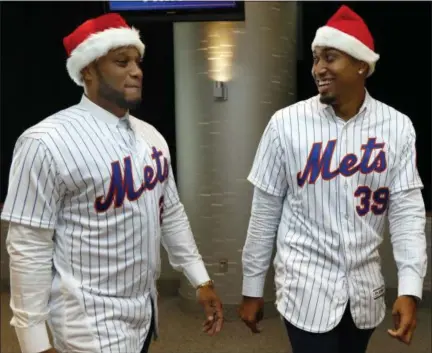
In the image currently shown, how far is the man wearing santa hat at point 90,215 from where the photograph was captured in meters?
1.65

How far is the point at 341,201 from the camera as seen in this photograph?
1979mm

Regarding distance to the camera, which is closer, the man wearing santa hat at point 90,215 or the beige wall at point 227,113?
the man wearing santa hat at point 90,215

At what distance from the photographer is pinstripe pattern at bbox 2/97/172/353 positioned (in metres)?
1.64

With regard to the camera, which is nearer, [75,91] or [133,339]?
[133,339]

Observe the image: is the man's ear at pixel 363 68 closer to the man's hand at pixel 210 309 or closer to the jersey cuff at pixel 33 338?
the man's hand at pixel 210 309

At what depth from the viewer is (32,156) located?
5.33ft

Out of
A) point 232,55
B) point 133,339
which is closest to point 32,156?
point 133,339

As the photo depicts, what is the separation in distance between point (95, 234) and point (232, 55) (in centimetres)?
281

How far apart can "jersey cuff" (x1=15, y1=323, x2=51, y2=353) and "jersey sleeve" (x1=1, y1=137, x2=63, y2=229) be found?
0.29 meters

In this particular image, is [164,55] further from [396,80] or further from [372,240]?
[372,240]

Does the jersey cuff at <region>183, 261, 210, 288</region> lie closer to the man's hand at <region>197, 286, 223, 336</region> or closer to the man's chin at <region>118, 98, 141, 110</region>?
the man's hand at <region>197, 286, 223, 336</region>

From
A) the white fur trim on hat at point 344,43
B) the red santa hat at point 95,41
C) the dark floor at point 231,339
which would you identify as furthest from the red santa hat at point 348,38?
the dark floor at point 231,339

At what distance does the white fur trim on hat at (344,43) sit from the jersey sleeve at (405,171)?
30cm

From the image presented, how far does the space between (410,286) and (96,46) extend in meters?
1.27
